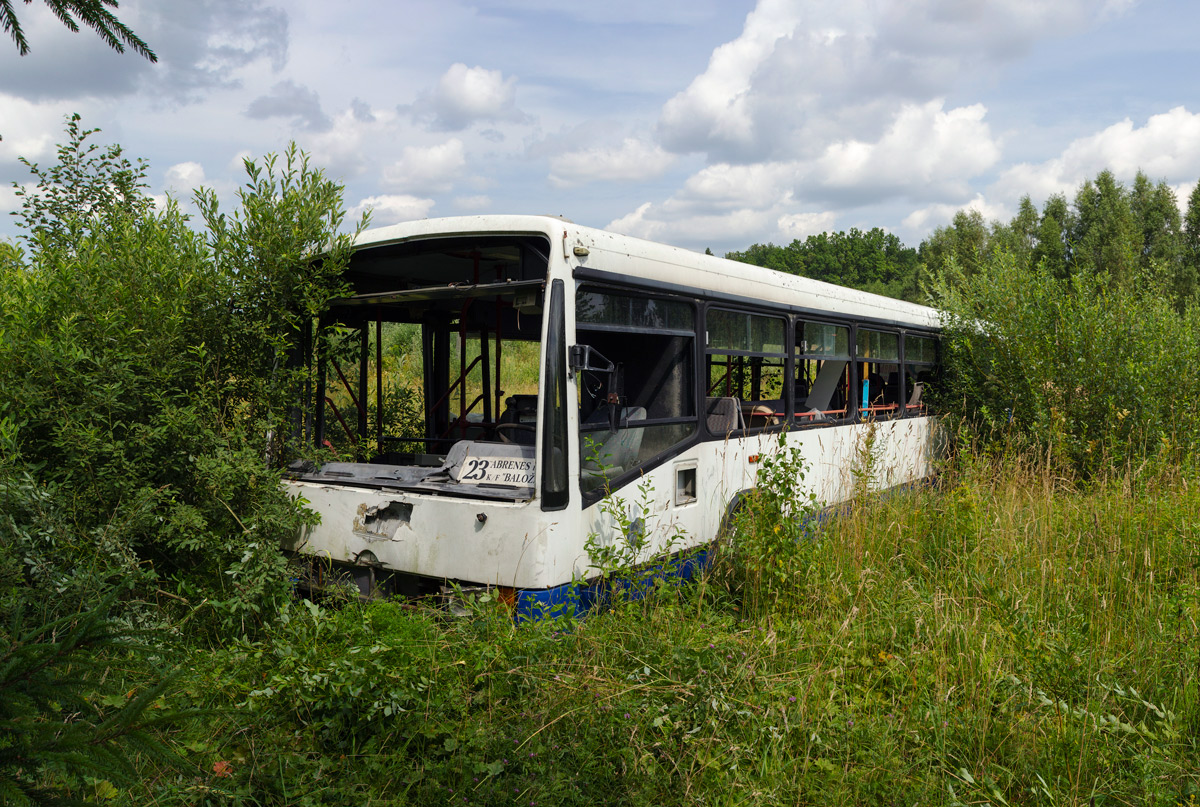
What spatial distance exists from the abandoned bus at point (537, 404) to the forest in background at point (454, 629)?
12.0 inches

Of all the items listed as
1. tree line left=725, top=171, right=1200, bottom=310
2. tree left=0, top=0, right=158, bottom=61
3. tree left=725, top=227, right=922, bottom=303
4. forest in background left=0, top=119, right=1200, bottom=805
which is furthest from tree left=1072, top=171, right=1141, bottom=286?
tree left=725, top=227, right=922, bottom=303

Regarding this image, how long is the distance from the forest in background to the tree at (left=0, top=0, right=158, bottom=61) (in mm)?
1756

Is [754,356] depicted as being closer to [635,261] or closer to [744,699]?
[635,261]

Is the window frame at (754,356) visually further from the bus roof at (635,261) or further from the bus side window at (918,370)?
the bus side window at (918,370)

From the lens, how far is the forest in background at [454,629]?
322 centimetres

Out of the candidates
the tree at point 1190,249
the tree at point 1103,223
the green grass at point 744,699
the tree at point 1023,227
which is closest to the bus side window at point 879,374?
the green grass at point 744,699

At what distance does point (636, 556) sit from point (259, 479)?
231 centimetres

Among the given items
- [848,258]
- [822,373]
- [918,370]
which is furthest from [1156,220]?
[848,258]

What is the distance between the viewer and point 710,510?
18.8ft

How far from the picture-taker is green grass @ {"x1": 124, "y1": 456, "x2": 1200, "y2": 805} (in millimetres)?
3232

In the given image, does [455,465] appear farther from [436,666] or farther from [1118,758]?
[1118,758]

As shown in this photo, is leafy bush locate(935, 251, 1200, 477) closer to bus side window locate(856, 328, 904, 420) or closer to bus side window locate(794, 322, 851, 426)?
bus side window locate(856, 328, 904, 420)

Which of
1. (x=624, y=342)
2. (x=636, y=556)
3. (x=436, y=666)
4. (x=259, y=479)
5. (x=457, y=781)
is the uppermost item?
(x=624, y=342)

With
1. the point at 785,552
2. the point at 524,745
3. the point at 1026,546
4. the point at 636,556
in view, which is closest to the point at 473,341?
the point at 636,556
